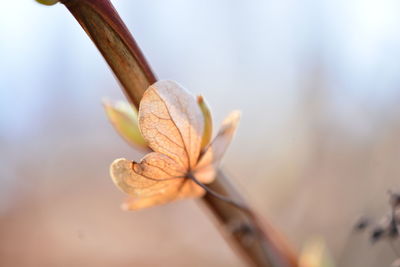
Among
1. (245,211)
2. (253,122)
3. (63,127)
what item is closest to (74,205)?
(63,127)

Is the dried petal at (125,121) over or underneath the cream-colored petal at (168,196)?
over

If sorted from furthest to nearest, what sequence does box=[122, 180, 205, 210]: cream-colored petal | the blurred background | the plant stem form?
the blurred background
box=[122, 180, 205, 210]: cream-colored petal
the plant stem

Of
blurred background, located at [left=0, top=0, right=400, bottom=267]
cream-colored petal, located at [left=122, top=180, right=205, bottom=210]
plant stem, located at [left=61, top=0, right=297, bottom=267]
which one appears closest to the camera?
plant stem, located at [left=61, top=0, right=297, bottom=267]

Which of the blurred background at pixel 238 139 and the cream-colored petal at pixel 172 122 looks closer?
the cream-colored petal at pixel 172 122

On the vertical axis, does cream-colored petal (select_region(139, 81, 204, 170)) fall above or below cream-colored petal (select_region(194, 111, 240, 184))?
above

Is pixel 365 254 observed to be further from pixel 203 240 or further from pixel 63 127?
pixel 63 127

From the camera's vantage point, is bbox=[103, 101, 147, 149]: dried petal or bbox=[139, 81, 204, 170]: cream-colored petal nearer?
bbox=[139, 81, 204, 170]: cream-colored petal

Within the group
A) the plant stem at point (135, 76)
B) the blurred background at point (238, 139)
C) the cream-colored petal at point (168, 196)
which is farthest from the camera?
the blurred background at point (238, 139)
